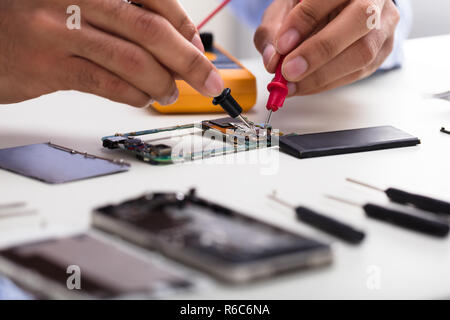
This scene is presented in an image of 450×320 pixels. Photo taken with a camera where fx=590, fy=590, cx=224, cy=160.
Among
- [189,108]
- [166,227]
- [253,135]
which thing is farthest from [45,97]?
[166,227]

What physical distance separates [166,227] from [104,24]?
41cm

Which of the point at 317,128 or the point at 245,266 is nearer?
the point at 245,266

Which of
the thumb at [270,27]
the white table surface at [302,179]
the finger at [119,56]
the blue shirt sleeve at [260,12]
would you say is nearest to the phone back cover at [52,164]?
the white table surface at [302,179]

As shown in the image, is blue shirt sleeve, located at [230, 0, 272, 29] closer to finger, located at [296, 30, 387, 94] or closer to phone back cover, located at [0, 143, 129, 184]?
finger, located at [296, 30, 387, 94]

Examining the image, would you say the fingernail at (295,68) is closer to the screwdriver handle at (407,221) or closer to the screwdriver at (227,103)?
the screwdriver at (227,103)

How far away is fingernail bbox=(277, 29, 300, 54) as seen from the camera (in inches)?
35.0

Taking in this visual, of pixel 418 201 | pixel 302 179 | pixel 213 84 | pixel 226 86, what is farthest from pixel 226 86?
pixel 418 201

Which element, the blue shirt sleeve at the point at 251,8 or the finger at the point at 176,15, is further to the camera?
the blue shirt sleeve at the point at 251,8

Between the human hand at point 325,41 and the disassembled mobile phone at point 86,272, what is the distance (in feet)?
1.73

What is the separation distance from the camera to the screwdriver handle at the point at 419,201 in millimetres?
545

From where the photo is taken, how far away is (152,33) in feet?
2.43

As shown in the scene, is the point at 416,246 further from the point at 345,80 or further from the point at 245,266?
the point at 345,80

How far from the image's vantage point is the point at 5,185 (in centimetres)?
61

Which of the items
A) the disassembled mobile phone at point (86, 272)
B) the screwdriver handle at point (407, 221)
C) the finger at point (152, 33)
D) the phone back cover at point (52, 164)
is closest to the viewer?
the disassembled mobile phone at point (86, 272)
